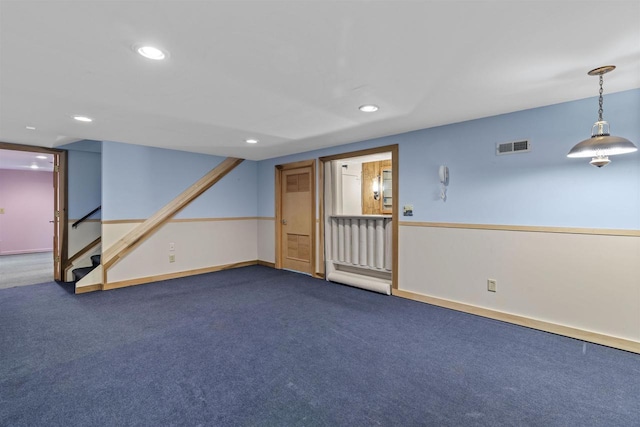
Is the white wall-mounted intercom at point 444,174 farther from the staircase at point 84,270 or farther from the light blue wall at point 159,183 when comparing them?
the staircase at point 84,270

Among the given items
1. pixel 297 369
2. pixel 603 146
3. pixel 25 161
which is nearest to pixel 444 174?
pixel 603 146

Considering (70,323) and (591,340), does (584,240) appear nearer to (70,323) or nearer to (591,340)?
(591,340)

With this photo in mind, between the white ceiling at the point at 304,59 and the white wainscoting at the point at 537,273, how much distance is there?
1.31m

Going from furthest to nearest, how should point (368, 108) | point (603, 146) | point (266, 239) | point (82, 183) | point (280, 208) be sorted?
point (266, 239), point (280, 208), point (82, 183), point (368, 108), point (603, 146)

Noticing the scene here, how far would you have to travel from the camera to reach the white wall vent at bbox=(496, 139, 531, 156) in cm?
297

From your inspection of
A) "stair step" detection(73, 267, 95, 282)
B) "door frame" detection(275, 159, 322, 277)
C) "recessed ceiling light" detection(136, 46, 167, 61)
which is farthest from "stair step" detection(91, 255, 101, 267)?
"recessed ceiling light" detection(136, 46, 167, 61)

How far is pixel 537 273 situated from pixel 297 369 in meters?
2.47

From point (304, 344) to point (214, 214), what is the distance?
3.64 meters

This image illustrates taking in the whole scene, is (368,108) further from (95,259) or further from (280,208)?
(95,259)

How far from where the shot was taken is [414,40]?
5.74 ft

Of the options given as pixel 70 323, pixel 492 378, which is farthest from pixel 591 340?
pixel 70 323

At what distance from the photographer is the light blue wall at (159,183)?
14.5 feet

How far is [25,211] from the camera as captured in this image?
7684 mm

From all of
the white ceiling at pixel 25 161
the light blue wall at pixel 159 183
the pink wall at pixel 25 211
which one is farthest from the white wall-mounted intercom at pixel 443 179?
the pink wall at pixel 25 211
